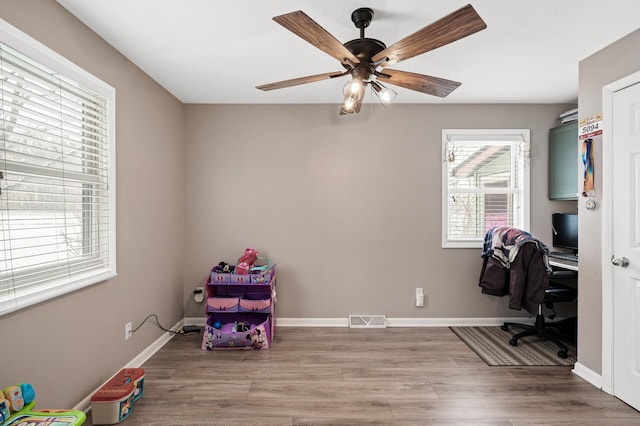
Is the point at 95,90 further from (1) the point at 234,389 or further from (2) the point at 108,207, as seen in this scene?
(1) the point at 234,389

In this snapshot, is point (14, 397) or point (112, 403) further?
point (112, 403)

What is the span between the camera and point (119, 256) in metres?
2.43

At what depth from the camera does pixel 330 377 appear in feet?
8.14

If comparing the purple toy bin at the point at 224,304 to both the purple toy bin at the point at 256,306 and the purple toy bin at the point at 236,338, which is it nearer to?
the purple toy bin at the point at 256,306

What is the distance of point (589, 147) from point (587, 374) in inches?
67.4

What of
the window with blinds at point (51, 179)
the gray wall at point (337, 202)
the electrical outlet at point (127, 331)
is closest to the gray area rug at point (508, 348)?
the gray wall at point (337, 202)

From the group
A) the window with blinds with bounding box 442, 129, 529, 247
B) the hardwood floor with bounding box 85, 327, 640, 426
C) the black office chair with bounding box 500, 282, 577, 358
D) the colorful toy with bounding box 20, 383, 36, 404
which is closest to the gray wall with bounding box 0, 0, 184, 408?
the colorful toy with bounding box 20, 383, 36, 404

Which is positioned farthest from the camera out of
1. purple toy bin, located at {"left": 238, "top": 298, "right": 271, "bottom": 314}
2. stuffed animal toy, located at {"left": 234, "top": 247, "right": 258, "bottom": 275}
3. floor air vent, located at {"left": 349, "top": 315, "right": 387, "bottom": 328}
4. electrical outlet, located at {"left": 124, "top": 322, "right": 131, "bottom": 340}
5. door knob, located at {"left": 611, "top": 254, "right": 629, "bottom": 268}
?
floor air vent, located at {"left": 349, "top": 315, "right": 387, "bottom": 328}

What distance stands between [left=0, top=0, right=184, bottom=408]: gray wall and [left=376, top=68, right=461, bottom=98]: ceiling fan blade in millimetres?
1895

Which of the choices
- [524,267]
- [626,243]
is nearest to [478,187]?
[524,267]

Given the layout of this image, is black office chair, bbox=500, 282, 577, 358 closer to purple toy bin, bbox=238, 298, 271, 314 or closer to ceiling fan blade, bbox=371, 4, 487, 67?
purple toy bin, bbox=238, 298, 271, 314

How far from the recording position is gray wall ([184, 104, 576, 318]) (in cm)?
357

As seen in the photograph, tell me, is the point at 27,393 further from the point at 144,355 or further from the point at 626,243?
the point at 626,243

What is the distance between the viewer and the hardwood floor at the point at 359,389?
201 centimetres
